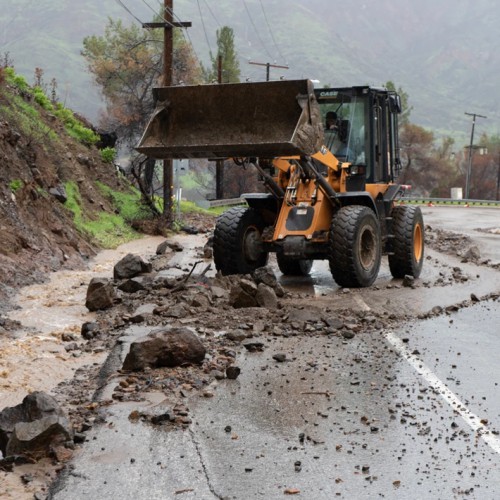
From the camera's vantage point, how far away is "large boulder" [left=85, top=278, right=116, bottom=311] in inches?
520

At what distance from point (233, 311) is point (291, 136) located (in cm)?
305

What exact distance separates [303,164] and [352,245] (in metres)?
1.49

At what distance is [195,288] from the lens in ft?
43.4

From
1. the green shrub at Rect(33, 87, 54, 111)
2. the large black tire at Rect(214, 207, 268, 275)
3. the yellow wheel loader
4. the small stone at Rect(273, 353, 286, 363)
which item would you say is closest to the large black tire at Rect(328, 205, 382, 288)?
the yellow wheel loader

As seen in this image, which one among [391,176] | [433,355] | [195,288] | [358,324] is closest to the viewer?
[433,355]

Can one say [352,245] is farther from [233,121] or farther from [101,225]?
[101,225]

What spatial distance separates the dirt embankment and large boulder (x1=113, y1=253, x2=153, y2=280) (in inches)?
59.1

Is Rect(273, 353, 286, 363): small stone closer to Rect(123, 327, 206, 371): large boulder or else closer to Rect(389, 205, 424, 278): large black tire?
Rect(123, 327, 206, 371): large boulder

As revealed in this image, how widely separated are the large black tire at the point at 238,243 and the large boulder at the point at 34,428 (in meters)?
8.61

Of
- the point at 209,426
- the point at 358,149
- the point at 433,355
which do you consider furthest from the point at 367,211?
the point at 209,426

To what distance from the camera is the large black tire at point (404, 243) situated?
1612 centimetres

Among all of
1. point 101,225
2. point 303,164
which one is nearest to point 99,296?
point 303,164

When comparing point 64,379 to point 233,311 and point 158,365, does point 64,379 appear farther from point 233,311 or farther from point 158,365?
point 233,311

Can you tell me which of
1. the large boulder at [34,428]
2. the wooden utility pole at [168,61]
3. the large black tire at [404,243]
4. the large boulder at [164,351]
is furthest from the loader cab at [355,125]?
A: the wooden utility pole at [168,61]
